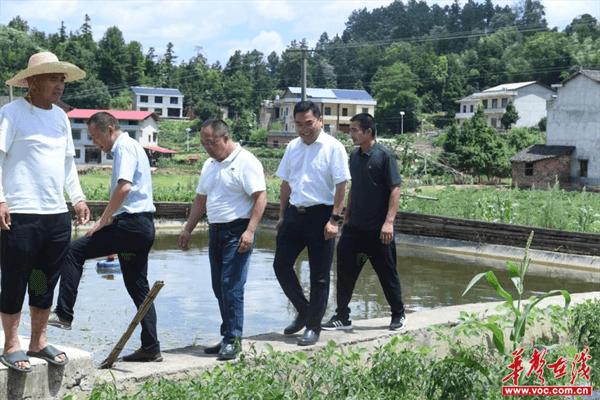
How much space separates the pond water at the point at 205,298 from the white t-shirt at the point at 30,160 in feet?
7.94

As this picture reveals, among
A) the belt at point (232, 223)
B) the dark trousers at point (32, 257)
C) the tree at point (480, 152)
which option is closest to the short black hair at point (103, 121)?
the belt at point (232, 223)

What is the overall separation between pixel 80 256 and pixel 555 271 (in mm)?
11398

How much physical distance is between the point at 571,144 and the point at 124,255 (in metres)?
37.4

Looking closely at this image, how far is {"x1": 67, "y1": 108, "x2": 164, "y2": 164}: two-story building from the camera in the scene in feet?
190

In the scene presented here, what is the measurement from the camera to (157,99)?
84.9 metres

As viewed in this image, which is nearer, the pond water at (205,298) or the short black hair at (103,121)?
the short black hair at (103,121)

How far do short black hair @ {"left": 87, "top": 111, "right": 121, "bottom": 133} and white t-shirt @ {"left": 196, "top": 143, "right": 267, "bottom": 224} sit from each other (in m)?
0.65

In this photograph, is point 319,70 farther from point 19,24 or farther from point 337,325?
point 337,325

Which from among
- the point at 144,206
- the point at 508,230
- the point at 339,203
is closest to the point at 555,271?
the point at 508,230

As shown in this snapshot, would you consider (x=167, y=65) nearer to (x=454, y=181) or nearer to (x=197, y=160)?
(x=197, y=160)

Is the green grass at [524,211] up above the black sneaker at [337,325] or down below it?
below

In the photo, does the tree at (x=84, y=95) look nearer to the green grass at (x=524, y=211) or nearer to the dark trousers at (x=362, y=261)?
the green grass at (x=524, y=211)

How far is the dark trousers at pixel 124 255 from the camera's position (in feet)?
17.6

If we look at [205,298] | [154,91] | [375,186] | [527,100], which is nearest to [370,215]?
[375,186]
